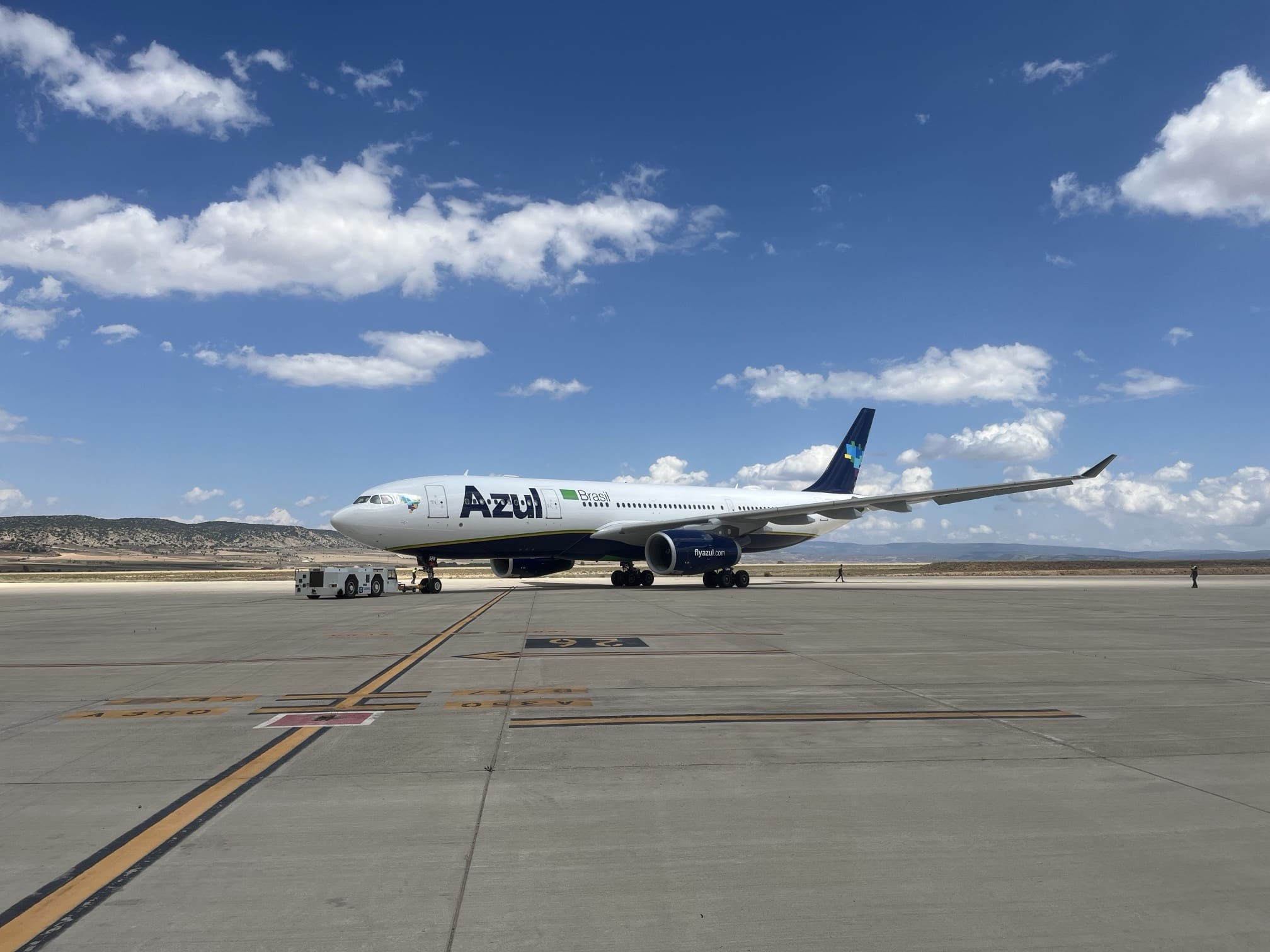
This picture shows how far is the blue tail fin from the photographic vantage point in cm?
4775

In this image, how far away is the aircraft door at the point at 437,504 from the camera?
101 feet

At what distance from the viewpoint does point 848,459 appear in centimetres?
4816

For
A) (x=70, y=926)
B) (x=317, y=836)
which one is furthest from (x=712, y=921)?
(x=70, y=926)

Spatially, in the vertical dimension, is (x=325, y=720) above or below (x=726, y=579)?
above

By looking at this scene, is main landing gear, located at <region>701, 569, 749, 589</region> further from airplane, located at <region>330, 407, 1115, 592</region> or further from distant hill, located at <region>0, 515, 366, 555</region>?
distant hill, located at <region>0, 515, 366, 555</region>

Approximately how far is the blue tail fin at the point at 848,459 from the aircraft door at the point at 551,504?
18.4 meters

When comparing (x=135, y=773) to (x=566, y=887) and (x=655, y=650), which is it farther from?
(x=655, y=650)

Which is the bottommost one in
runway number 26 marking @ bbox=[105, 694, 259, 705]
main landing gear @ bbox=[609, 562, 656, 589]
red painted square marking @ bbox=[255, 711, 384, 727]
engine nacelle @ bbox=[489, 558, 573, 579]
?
main landing gear @ bbox=[609, 562, 656, 589]

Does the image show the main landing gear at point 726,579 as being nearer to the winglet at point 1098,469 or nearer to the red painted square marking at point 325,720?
the winglet at point 1098,469

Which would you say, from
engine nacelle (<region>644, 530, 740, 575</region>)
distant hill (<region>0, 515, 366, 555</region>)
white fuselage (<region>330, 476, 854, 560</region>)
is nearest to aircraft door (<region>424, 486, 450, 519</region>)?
white fuselage (<region>330, 476, 854, 560</region>)

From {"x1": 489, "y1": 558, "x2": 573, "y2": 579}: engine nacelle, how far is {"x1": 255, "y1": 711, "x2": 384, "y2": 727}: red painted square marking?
2810 cm

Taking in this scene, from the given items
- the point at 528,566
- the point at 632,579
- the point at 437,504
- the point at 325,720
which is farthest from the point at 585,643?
the point at 632,579

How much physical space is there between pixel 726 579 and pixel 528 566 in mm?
8403

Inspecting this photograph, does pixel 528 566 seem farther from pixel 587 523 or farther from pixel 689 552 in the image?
pixel 689 552
